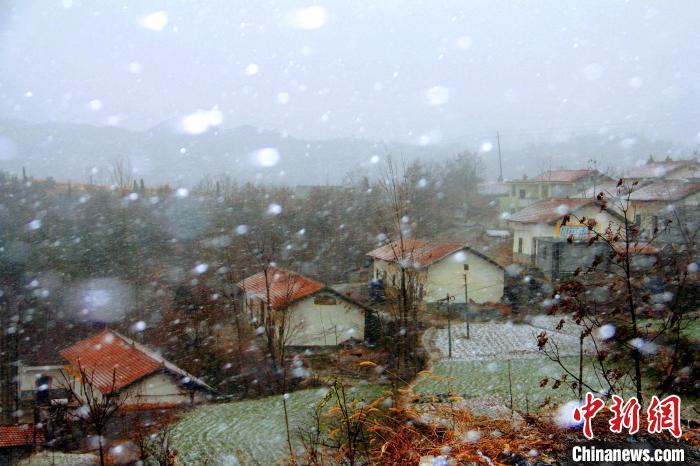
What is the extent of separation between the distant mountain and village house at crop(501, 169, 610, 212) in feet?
63.5

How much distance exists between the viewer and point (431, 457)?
3.05 m

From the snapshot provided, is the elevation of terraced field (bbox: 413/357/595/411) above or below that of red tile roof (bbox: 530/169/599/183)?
below

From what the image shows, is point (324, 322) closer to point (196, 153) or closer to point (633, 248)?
point (633, 248)

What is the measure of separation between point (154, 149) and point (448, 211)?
160 feet

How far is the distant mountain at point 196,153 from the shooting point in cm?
5675

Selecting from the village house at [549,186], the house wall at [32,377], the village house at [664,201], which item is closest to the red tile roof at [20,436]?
the house wall at [32,377]

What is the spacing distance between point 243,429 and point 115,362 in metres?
6.07

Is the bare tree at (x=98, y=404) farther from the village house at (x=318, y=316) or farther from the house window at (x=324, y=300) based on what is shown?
the house window at (x=324, y=300)

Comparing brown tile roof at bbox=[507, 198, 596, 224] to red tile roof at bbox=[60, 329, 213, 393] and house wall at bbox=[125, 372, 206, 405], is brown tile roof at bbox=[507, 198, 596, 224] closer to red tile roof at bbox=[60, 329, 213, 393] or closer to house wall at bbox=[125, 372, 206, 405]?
red tile roof at bbox=[60, 329, 213, 393]

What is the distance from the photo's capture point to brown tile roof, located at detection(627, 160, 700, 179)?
93.1ft

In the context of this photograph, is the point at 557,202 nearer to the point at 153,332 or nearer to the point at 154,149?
the point at 153,332

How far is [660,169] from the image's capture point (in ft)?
95.1

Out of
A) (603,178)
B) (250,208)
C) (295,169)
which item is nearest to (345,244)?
(250,208)

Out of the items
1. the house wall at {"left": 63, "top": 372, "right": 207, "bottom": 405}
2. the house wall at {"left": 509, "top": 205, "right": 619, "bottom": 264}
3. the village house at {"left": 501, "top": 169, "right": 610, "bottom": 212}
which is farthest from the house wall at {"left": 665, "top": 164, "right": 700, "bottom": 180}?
the house wall at {"left": 63, "top": 372, "right": 207, "bottom": 405}
